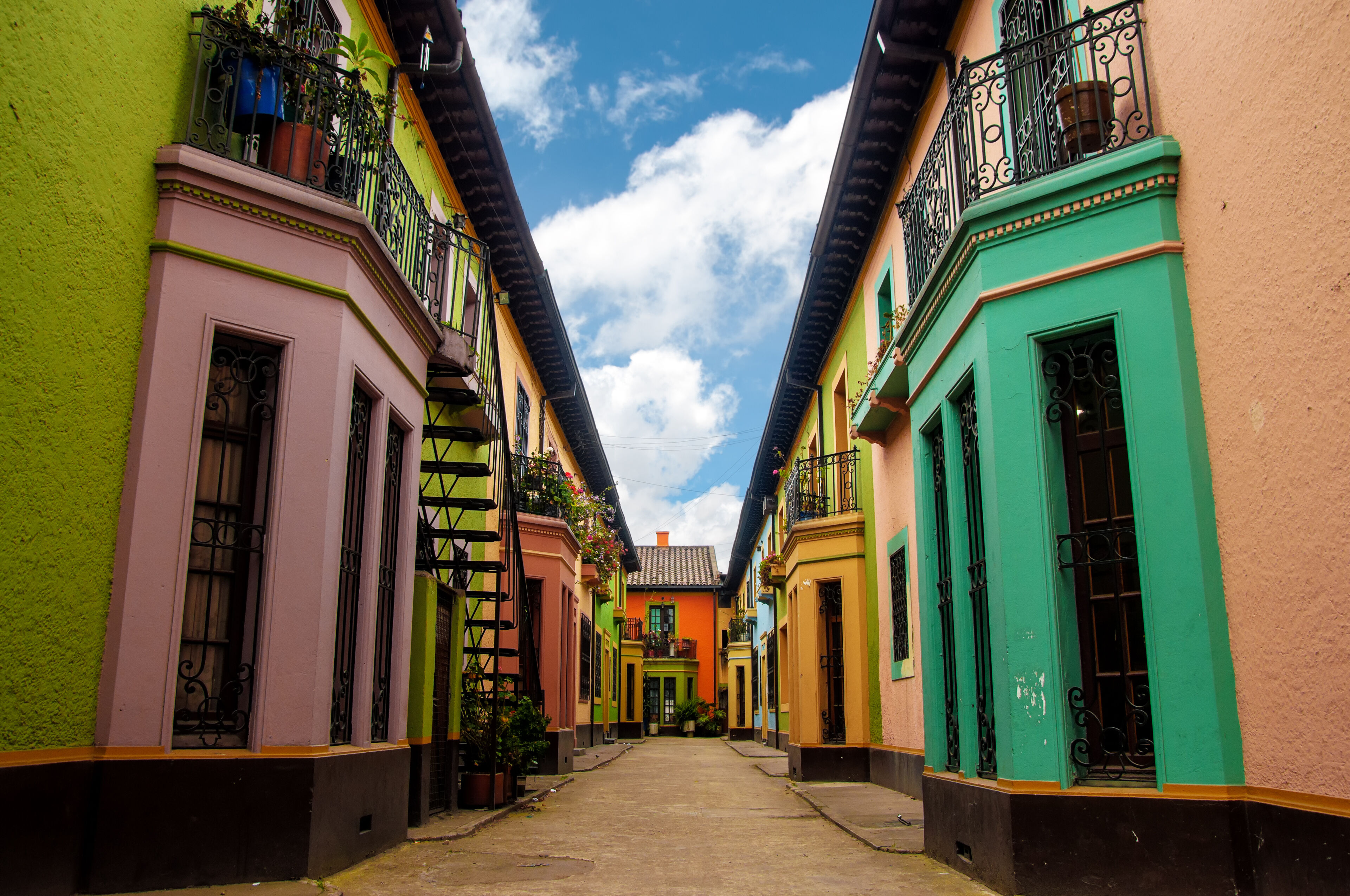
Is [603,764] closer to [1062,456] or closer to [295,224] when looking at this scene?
[295,224]

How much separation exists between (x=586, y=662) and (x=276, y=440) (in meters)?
19.1

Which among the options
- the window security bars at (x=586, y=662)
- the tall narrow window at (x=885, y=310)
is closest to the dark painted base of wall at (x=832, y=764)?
the tall narrow window at (x=885, y=310)

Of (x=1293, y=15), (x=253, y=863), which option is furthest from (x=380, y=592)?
(x=1293, y=15)

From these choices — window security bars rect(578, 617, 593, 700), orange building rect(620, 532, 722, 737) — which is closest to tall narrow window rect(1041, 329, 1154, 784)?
window security bars rect(578, 617, 593, 700)

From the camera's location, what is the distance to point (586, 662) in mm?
24672

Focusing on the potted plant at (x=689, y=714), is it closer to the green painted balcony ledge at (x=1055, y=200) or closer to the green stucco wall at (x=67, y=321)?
the green painted balcony ledge at (x=1055, y=200)

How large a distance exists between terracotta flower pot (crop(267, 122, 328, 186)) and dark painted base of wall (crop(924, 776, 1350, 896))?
6034 mm

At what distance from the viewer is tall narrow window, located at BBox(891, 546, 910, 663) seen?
1233cm

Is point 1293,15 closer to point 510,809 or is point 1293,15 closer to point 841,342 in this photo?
point 510,809

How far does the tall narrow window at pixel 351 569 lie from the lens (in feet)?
22.2

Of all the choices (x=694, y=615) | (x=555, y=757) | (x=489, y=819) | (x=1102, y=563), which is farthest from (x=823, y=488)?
(x=694, y=615)

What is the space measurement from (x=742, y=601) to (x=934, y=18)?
34.6 meters

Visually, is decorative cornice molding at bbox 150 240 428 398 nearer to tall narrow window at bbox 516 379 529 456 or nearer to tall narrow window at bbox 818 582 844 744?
tall narrow window at bbox 516 379 529 456

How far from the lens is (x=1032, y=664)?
225 inches
